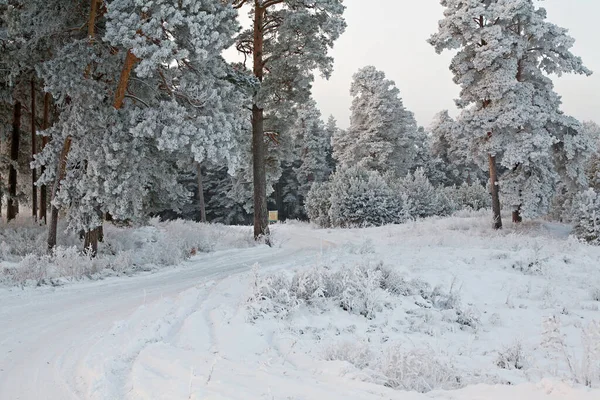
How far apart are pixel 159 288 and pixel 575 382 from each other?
685cm

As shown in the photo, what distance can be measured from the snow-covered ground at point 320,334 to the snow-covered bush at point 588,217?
9.25 meters

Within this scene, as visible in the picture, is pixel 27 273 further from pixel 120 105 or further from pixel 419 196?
pixel 419 196

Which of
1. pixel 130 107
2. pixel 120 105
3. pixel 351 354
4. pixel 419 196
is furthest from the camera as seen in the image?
pixel 419 196

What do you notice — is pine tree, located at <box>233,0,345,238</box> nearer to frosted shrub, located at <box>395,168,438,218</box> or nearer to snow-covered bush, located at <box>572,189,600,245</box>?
snow-covered bush, located at <box>572,189,600,245</box>

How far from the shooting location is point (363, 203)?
27828 millimetres

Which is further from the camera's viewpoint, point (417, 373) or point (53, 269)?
point (53, 269)

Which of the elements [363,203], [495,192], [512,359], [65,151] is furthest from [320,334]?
[363,203]

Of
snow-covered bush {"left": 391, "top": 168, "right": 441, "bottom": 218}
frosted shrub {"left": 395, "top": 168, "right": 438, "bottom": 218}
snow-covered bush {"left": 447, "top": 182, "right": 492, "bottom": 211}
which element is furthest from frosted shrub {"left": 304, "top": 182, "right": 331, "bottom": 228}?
snow-covered bush {"left": 447, "top": 182, "right": 492, "bottom": 211}

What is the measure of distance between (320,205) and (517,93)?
47.9ft

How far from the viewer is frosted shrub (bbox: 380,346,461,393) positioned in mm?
3682

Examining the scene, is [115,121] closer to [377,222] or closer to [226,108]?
[226,108]

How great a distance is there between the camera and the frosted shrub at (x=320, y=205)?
3145 cm

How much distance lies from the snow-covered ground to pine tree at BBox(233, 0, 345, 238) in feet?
23.3

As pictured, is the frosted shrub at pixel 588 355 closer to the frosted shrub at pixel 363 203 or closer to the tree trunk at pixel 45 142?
the tree trunk at pixel 45 142
